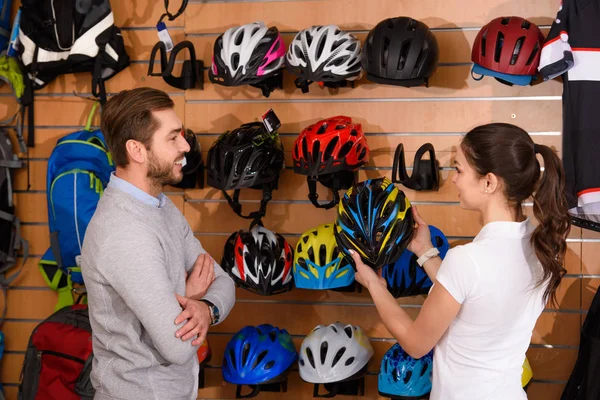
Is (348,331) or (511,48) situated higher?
(511,48)

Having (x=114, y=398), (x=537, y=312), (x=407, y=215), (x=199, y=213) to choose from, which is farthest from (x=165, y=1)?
(x=537, y=312)

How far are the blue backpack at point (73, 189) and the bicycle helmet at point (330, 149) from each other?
1.24 metres

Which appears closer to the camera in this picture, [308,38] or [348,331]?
[308,38]

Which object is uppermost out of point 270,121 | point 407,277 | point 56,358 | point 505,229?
point 270,121

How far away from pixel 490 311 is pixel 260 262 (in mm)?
1443

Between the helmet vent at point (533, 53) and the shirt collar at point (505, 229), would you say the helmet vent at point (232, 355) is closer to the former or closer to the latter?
the shirt collar at point (505, 229)

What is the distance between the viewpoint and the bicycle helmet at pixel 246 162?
134 inches

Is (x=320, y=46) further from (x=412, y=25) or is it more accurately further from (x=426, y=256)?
(x=426, y=256)

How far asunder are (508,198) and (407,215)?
0.74 metres

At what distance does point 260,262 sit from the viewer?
3461mm

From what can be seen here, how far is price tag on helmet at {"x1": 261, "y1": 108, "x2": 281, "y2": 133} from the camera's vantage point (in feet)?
12.0

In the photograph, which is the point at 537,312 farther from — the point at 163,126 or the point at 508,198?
the point at 163,126

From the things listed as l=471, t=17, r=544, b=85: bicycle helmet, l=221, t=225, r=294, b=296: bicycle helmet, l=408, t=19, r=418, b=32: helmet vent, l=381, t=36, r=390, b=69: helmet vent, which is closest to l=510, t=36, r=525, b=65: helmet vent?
l=471, t=17, r=544, b=85: bicycle helmet

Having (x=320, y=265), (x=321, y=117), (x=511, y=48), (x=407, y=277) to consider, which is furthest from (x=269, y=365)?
(x=511, y=48)
